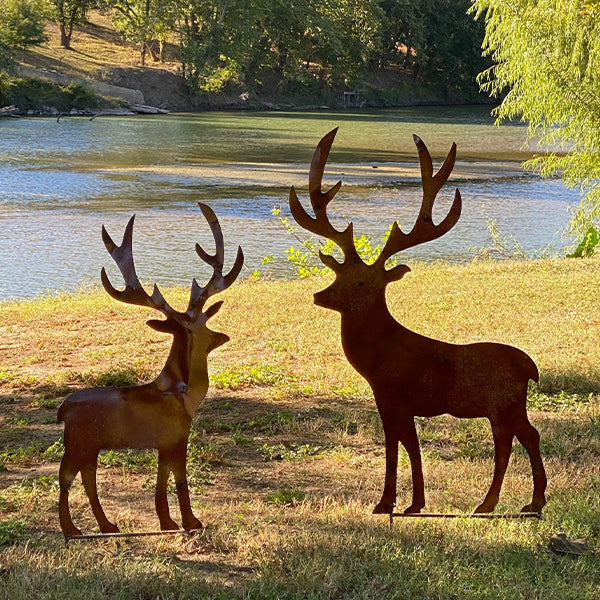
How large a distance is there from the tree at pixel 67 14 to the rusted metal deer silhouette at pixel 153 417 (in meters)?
53.2

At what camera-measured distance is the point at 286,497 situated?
4711 millimetres

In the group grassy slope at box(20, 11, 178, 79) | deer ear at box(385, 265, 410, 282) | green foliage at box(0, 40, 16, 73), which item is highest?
grassy slope at box(20, 11, 178, 79)

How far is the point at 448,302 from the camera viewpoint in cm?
977

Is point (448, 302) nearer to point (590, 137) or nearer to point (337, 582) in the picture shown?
point (590, 137)

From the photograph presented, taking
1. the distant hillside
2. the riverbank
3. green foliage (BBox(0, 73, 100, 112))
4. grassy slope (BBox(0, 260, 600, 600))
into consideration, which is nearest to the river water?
green foliage (BBox(0, 73, 100, 112))

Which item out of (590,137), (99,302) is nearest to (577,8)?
(590,137)

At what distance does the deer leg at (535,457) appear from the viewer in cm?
415

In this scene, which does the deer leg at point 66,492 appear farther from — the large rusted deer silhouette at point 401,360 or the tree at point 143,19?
the tree at point 143,19

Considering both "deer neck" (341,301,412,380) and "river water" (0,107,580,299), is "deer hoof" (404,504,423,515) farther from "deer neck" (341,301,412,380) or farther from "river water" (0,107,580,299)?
"river water" (0,107,580,299)

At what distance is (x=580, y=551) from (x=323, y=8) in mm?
58692

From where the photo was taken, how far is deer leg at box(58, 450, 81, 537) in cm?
386

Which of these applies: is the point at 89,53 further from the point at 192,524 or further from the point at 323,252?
the point at 192,524

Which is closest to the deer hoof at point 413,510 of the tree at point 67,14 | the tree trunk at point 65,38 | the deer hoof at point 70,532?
the deer hoof at point 70,532

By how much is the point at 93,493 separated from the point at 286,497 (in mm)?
1159
